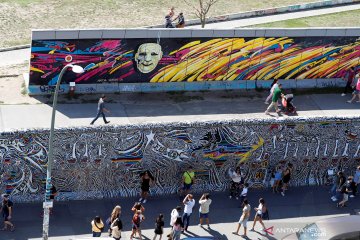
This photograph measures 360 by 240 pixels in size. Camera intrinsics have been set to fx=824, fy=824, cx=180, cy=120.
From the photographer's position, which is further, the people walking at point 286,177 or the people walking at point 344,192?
the people walking at point 286,177

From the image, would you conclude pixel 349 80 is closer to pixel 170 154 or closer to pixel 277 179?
pixel 277 179

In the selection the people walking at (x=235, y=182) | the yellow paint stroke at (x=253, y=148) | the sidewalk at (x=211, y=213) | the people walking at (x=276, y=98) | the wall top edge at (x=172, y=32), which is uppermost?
the wall top edge at (x=172, y=32)

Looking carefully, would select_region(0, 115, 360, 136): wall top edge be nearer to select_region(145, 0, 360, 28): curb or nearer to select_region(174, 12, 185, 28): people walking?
select_region(174, 12, 185, 28): people walking

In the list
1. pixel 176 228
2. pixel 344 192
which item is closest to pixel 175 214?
pixel 176 228

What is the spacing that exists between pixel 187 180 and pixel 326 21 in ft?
61.0

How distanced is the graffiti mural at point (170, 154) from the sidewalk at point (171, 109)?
1377 millimetres

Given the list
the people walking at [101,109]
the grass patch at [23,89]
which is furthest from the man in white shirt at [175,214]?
the grass patch at [23,89]

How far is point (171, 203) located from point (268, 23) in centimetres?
1676

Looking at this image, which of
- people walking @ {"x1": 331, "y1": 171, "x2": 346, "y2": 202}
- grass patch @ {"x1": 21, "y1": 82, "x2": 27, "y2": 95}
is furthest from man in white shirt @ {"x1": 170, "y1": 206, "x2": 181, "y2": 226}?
grass patch @ {"x1": 21, "y1": 82, "x2": 27, "y2": 95}

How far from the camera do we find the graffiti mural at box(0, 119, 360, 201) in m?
27.8

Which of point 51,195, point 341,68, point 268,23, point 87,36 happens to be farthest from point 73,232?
point 268,23

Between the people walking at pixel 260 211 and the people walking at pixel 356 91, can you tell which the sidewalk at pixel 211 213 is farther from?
the people walking at pixel 356 91

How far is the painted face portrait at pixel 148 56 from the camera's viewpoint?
34031 millimetres

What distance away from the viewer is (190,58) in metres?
34.7
